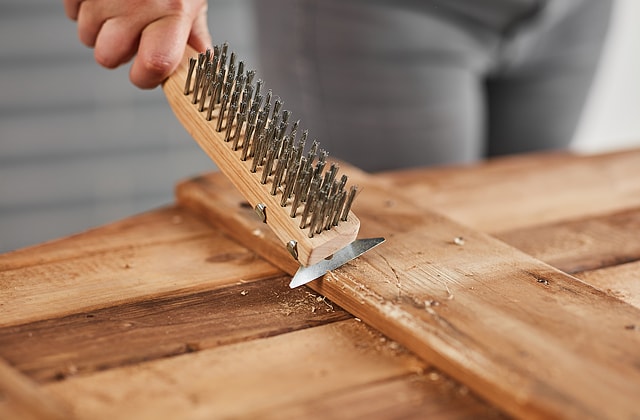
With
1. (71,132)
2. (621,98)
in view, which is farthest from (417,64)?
(621,98)

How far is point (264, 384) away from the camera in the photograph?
1.77ft

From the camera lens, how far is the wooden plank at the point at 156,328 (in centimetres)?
57

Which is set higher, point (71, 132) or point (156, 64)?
point (156, 64)

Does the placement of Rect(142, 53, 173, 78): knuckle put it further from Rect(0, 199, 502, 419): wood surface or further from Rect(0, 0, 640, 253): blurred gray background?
Rect(0, 0, 640, 253): blurred gray background

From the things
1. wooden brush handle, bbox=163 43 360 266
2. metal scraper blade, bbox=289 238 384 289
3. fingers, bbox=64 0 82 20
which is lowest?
metal scraper blade, bbox=289 238 384 289

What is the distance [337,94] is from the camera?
128 cm

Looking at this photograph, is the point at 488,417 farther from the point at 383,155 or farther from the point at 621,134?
the point at 621,134

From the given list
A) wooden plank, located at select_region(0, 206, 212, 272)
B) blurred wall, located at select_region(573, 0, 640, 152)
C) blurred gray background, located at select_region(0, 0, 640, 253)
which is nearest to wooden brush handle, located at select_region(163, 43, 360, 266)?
wooden plank, located at select_region(0, 206, 212, 272)

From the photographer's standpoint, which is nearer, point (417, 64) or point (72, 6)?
point (72, 6)

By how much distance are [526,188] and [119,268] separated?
1.72 ft

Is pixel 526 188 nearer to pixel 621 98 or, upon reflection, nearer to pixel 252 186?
pixel 252 186

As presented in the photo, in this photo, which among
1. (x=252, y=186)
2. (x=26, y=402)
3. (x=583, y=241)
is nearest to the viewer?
(x=26, y=402)

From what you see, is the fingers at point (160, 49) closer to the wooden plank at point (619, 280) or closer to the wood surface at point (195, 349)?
the wood surface at point (195, 349)

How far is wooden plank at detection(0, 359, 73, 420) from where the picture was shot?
0.49 m
